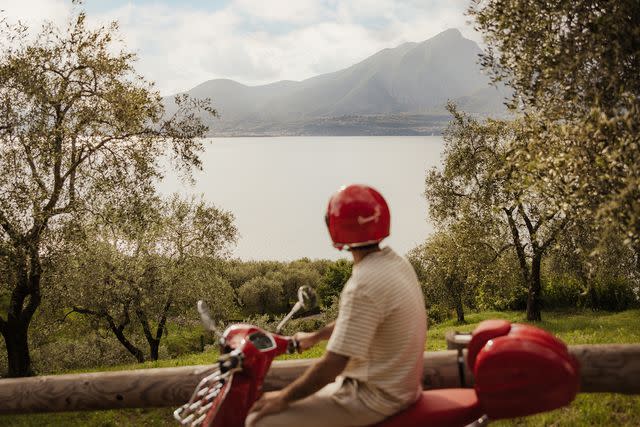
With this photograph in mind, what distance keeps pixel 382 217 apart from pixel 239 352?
4.16 feet

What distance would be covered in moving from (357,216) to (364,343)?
79 centimetres

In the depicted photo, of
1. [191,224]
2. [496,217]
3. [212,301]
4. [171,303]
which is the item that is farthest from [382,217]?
[191,224]

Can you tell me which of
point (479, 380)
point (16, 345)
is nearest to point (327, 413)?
point (479, 380)

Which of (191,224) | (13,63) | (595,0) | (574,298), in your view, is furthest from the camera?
(191,224)

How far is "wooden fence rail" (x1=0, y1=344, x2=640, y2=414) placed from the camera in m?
5.06

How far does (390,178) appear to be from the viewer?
512 ft

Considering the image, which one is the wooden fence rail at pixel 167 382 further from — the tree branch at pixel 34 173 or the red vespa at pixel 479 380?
the tree branch at pixel 34 173

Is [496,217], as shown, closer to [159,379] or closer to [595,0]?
[595,0]

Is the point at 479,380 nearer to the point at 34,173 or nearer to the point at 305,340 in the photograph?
the point at 305,340

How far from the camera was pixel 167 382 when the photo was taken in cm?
548

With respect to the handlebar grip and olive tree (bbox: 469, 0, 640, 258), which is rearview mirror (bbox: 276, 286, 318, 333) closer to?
the handlebar grip

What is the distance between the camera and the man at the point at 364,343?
3297mm

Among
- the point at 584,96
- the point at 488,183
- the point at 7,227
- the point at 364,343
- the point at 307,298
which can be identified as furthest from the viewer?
the point at 488,183

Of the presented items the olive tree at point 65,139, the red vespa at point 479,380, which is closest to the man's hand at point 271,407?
the red vespa at point 479,380
